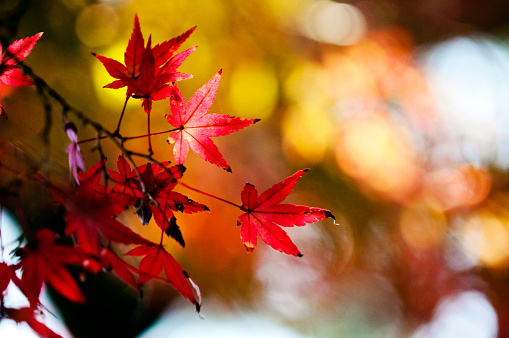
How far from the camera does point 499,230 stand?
2678 millimetres

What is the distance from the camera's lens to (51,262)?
1.06ft

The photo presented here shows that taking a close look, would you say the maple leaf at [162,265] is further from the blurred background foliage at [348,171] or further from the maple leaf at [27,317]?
the blurred background foliage at [348,171]

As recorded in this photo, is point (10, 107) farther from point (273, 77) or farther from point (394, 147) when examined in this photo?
point (394, 147)

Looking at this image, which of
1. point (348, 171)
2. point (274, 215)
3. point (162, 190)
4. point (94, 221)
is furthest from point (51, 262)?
point (348, 171)

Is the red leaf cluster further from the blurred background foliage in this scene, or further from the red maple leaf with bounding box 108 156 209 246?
the blurred background foliage

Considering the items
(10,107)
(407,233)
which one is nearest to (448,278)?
(407,233)

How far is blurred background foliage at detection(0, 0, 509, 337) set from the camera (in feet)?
7.06

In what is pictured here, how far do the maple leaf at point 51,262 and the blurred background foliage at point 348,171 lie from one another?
1.67 m

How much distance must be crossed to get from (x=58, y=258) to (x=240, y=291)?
245 cm

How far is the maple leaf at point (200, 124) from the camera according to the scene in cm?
46

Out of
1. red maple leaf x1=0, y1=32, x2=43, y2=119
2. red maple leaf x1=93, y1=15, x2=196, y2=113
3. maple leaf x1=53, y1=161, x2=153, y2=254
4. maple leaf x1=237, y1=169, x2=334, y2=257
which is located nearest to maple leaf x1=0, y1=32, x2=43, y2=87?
red maple leaf x1=0, y1=32, x2=43, y2=119

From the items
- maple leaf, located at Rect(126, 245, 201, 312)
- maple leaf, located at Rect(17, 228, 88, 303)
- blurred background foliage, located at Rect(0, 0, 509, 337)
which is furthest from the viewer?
blurred background foliage, located at Rect(0, 0, 509, 337)

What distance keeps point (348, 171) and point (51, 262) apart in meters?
2.33

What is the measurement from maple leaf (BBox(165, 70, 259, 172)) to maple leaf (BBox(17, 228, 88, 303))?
20 cm
